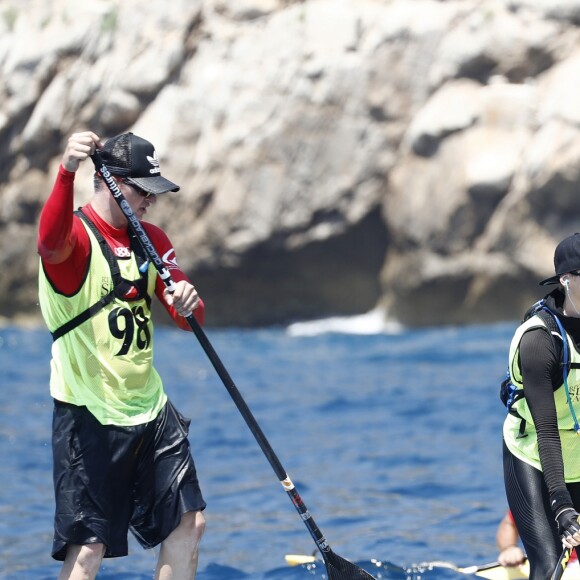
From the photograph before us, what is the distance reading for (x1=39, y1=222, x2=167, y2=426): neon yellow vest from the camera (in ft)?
13.1

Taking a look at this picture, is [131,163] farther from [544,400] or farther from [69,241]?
[544,400]

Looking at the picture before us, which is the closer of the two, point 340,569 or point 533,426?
point 533,426

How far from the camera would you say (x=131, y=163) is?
4082mm

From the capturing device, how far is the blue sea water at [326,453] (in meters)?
6.55

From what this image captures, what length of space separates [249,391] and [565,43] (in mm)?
8594

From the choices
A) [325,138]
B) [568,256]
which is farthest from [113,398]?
[325,138]

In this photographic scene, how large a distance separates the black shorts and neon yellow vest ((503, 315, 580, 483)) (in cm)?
120

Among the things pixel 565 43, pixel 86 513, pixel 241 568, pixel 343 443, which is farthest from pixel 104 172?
pixel 565 43

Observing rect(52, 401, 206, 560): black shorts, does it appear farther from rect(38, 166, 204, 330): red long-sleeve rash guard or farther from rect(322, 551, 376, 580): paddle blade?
rect(322, 551, 376, 580): paddle blade

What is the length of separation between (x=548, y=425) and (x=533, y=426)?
8.5 inches

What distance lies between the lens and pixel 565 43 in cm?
1766

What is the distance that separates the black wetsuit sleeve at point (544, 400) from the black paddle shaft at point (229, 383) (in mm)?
997

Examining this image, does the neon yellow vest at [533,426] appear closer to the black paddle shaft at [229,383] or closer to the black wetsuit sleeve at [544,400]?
the black wetsuit sleeve at [544,400]

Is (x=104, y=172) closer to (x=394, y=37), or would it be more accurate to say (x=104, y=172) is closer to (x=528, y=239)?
(x=528, y=239)
